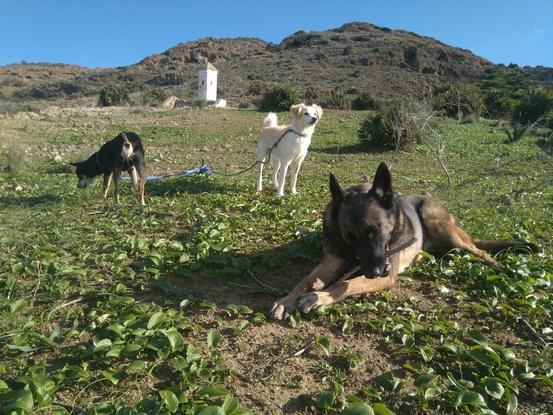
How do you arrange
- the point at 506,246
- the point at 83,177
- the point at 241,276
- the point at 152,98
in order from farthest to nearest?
the point at 152,98
the point at 83,177
the point at 506,246
the point at 241,276

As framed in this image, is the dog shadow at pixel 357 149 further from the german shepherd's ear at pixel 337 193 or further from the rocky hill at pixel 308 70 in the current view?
the rocky hill at pixel 308 70

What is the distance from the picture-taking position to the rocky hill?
59.4 meters

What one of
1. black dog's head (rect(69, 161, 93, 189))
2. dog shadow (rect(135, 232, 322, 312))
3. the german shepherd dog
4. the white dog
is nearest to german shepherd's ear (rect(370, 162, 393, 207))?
the german shepherd dog

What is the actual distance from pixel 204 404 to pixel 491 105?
3335 centimetres

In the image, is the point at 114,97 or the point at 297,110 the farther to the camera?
the point at 114,97

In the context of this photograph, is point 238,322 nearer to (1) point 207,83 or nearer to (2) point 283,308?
(2) point 283,308

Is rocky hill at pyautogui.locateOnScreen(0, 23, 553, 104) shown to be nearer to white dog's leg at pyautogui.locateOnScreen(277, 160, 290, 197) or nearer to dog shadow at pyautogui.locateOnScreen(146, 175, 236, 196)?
dog shadow at pyautogui.locateOnScreen(146, 175, 236, 196)

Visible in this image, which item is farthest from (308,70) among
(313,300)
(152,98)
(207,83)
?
(313,300)

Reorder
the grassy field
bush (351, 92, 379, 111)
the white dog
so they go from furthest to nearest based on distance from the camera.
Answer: bush (351, 92, 379, 111) → the white dog → the grassy field

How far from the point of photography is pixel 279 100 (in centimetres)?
2617

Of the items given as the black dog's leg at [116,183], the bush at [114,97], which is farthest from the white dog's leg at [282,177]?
the bush at [114,97]

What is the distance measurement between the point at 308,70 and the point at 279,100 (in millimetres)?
42582

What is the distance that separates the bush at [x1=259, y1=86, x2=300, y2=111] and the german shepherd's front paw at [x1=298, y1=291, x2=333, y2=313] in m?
22.9

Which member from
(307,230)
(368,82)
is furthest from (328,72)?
(307,230)
